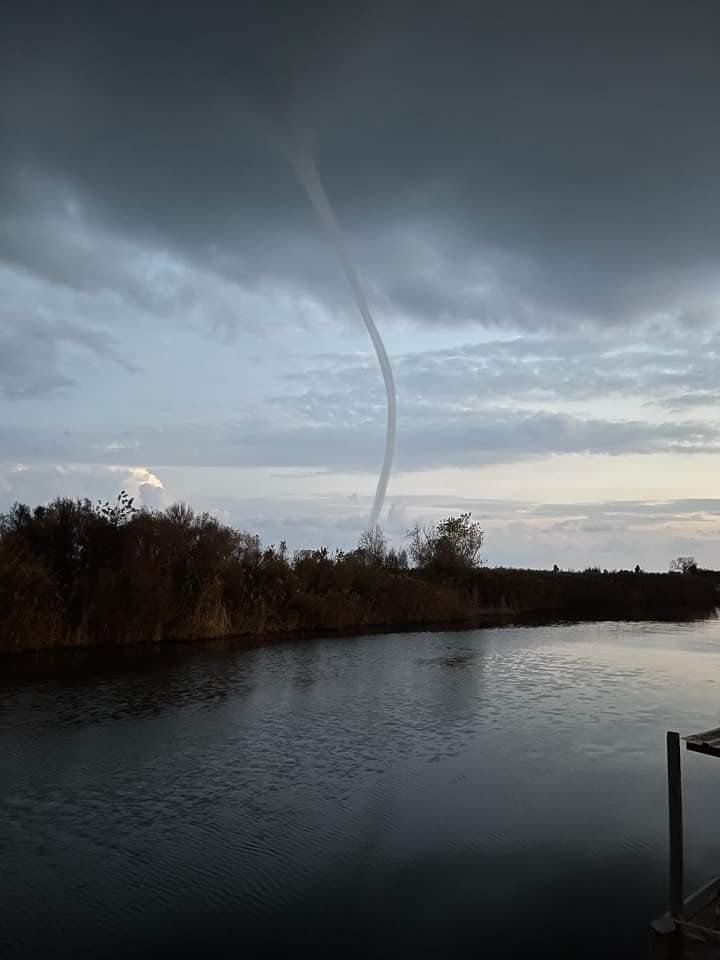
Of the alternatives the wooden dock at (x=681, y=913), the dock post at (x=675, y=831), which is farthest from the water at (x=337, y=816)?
the dock post at (x=675, y=831)

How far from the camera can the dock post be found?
19.0 ft

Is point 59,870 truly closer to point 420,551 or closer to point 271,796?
point 271,796

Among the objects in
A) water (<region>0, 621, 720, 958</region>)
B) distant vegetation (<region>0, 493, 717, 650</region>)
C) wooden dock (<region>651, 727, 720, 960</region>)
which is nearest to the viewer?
wooden dock (<region>651, 727, 720, 960</region>)

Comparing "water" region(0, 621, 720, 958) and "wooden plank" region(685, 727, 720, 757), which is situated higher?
"wooden plank" region(685, 727, 720, 757)

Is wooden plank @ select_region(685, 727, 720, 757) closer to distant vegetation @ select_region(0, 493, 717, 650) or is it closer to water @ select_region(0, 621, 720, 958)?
water @ select_region(0, 621, 720, 958)

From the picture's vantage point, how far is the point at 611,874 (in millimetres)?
7223

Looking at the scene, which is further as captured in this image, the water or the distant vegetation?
the distant vegetation

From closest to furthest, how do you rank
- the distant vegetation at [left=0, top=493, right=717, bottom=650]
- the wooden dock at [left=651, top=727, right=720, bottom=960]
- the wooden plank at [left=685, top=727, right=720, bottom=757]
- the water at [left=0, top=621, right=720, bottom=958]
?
1. the wooden dock at [left=651, top=727, right=720, bottom=960]
2. the wooden plank at [left=685, top=727, right=720, bottom=757]
3. the water at [left=0, top=621, right=720, bottom=958]
4. the distant vegetation at [left=0, top=493, right=717, bottom=650]

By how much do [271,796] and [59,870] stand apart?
8.58ft

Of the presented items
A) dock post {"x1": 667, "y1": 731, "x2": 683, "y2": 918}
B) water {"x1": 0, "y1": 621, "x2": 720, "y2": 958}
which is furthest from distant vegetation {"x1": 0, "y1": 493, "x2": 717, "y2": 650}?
dock post {"x1": 667, "y1": 731, "x2": 683, "y2": 918}

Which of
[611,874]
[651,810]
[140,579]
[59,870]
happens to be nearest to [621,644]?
[140,579]

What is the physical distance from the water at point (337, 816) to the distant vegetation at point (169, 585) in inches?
198

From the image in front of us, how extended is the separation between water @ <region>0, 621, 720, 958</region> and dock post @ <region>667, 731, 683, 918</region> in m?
0.40

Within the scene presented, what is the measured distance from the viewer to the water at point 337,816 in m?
6.19
